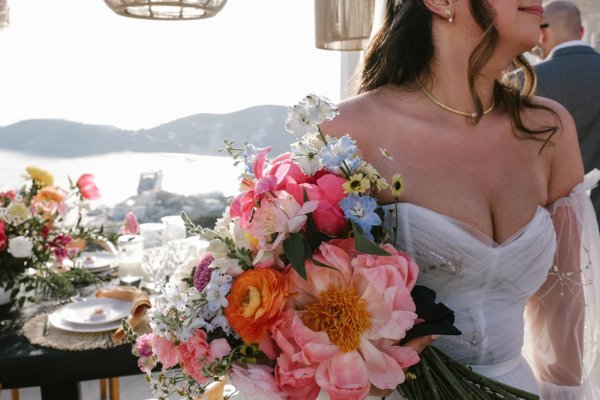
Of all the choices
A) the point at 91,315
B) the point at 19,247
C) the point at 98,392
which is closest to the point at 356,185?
the point at 91,315

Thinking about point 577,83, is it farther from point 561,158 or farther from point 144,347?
point 144,347

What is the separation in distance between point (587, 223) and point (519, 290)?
0.29 m

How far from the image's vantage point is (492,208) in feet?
3.95

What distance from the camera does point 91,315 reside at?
6.16ft

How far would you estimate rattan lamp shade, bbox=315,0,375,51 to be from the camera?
247cm

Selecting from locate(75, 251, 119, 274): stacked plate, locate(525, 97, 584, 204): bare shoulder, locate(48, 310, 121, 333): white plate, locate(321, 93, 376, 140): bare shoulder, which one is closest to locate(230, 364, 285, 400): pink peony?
locate(321, 93, 376, 140): bare shoulder

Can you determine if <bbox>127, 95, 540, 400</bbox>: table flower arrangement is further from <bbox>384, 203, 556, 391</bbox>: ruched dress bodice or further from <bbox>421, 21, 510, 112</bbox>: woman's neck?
<bbox>421, 21, 510, 112</bbox>: woman's neck

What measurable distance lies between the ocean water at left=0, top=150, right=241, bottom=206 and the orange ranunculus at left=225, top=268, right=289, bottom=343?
282 centimetres

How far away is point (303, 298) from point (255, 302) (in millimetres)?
99

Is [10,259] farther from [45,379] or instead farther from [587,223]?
[587,223]

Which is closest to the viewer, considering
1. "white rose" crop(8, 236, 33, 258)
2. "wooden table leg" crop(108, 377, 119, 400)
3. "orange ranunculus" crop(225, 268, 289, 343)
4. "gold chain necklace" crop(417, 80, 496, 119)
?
"orange ranunculus" crop(225, 268, 289, 343)

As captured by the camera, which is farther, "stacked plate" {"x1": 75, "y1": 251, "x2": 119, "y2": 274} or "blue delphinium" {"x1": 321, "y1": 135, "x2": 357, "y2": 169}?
A: "stacked plate" {"x1": 75, "y1": 251, "x2": 119, "y2": 274}

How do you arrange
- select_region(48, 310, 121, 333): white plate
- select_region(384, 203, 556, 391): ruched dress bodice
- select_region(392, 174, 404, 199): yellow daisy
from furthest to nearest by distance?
select_region(48, 310, 121, 333): white plate
select_region(384, 203, 556, 391): ruched dress bodice
select_region(392, 174, 404, 199): yellow daisy

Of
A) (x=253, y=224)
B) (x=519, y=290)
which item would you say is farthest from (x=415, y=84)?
(x=253, y=224)
